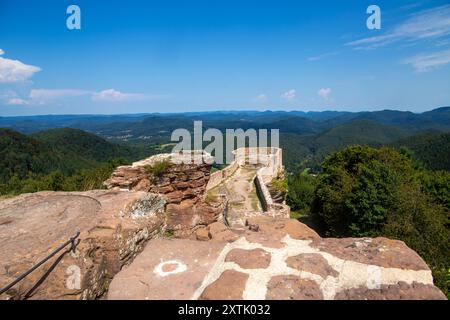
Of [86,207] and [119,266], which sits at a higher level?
[86,207]

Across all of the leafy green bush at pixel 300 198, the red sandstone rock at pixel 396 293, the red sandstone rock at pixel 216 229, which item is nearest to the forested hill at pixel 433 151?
the leafy green bush at pixel 300 198

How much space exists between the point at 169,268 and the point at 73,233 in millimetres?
1558

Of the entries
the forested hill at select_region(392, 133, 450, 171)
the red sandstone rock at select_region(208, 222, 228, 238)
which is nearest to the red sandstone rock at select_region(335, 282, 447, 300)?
the red sandstone rock at select_region(208, 222, 228, 238)

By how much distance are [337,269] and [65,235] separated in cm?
325

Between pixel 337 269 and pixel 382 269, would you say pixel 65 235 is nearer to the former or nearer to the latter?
pixel 337 269

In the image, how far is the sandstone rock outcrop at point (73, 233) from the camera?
3.15 metres

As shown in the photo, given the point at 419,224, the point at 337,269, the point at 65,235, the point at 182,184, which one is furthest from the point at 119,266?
the point at 419,224

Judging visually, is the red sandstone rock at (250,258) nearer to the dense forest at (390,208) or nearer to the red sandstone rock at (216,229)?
the red sandstone rock at (216,229)

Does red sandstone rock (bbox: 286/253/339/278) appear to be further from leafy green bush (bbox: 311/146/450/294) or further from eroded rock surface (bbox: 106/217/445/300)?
leafy green bush (bbox: 311/146/450/294)

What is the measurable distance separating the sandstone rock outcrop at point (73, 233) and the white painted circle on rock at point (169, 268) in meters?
0.86

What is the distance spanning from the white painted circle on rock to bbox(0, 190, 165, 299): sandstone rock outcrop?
0.86 meters

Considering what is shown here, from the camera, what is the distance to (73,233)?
12.6ft
